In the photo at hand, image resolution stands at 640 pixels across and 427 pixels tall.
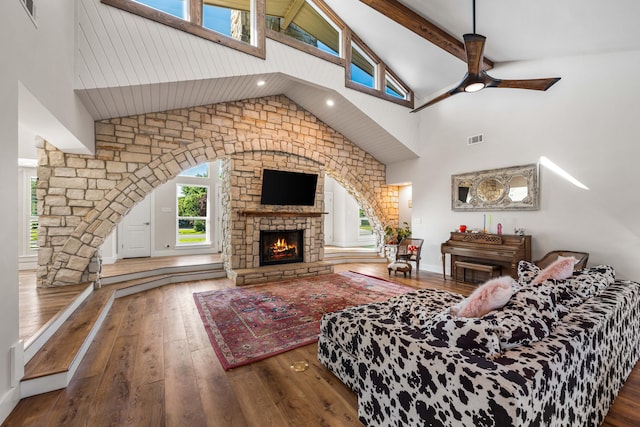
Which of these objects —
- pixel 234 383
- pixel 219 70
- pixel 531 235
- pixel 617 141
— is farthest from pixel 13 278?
pixel 617 141

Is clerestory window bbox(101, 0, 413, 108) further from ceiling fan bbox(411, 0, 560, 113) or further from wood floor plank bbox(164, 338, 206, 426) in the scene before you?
wood floor plank bbox(164, 338, 206, 426)

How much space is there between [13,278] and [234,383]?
5.50 ft

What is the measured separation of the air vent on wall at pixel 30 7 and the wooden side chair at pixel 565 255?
6386mm

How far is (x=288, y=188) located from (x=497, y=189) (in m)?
4.06

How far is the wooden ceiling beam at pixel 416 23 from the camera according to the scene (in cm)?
365

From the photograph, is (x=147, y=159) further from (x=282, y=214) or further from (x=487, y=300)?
(x=487, y=300)

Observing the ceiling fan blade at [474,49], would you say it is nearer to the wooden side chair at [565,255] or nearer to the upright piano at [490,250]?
the upright piano at [490,250]

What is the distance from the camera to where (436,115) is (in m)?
5.87

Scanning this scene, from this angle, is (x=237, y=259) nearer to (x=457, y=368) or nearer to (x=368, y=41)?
(x=457, y=368)

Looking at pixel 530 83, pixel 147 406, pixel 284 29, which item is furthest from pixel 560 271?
pixel 284 29

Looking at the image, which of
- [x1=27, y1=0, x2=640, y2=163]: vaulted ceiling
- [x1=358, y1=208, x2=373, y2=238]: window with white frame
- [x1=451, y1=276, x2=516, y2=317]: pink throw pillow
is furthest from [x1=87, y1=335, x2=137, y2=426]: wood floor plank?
[x1=358, y1=208, x2=373, y2=238]: window with white frame

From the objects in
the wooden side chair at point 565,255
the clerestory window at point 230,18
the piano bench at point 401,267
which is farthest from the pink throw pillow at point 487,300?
the clerestory window at point 230,18

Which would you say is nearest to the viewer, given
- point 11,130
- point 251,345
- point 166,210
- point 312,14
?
point 11,130

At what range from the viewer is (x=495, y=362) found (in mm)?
1177
